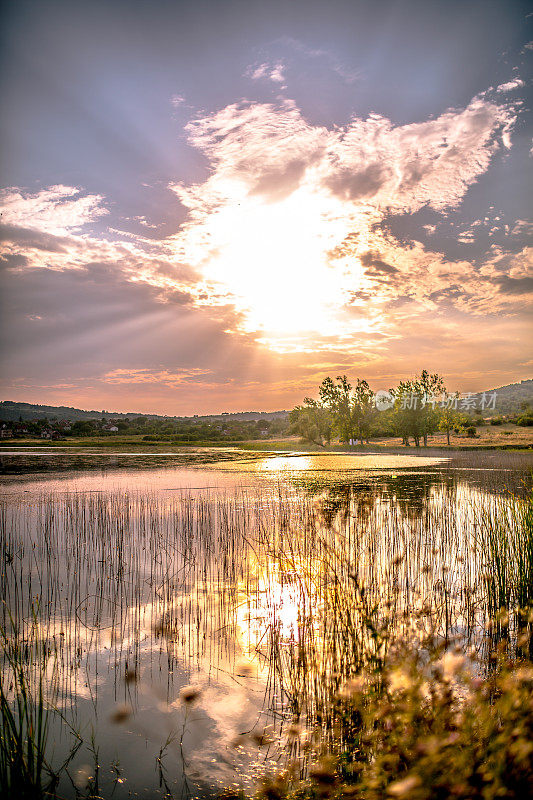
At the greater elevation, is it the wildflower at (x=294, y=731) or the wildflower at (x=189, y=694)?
the wildflower at (x=294, y=731)

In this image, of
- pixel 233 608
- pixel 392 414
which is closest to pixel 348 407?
pixel 392 414

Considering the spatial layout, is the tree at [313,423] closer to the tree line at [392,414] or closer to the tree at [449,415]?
the tree line at [392,414]

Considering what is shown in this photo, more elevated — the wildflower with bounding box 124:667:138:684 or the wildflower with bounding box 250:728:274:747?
the wildflower with bounding box 250:728:274:747

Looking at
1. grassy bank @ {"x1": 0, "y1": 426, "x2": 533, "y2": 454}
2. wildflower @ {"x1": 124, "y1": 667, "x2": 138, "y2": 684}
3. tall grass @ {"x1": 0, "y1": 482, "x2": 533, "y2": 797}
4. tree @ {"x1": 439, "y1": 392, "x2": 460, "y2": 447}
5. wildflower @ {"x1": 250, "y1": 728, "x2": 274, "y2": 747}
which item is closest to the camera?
wildflower @ {"x1": 250, "y1": 728, "x2": 274, "y2": 747}

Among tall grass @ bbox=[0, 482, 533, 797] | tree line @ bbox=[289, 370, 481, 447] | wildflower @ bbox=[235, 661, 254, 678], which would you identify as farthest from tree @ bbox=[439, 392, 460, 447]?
wildflower @ bbox=[235, 661, 254, 678]

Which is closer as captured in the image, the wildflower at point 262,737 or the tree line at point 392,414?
the wildflower at point 262,737

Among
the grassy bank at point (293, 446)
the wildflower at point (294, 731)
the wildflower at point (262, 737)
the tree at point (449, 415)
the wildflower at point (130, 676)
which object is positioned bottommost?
the grassy bank at point (293, 446)

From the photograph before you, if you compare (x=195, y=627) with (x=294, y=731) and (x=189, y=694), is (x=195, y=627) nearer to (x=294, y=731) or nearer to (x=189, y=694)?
(x=189, y=694)

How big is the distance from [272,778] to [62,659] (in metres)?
3.65

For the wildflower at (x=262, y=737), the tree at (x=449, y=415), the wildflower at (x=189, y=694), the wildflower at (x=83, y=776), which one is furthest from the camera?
the tree at (x=449, y=415)

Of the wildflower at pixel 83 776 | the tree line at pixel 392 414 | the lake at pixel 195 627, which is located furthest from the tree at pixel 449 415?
the wildflower at pixel 83 776

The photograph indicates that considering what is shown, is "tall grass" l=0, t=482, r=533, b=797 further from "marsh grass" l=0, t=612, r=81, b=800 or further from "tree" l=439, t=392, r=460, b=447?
"tree" l=439, t=392, r=460, b=447

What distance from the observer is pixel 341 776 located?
431 centimetres

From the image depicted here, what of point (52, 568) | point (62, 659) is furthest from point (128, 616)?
point (52, 568)
